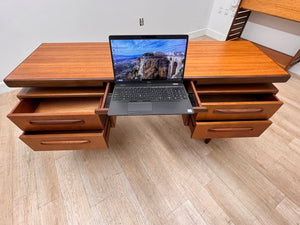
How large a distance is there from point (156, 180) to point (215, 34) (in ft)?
10.8

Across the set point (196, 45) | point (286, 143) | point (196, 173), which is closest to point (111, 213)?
point (196, 173)

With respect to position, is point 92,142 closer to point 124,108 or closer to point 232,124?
point 124,108

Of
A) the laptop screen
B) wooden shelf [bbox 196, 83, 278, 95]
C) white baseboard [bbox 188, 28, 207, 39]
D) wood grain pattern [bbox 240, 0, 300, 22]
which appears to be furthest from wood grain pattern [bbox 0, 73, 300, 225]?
white baseboard [bbox 188, 28, 207, 39]

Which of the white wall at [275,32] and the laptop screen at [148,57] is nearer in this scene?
the laptop screen at [148,57]

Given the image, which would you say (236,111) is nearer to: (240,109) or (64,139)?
(240,109)

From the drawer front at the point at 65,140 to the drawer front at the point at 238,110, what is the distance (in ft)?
2.19

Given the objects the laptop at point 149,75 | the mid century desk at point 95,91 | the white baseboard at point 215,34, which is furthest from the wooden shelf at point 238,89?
the white baseboard at point 215,34

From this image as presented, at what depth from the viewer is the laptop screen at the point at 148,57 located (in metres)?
0.71

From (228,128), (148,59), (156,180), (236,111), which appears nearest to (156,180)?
(156,180)

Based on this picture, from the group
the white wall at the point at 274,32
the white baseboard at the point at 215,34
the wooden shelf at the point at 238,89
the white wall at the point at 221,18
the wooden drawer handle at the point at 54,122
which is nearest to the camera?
the wooden drawer handle at the point at 54,122

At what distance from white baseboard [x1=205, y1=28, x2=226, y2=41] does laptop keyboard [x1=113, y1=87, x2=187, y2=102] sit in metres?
2.88

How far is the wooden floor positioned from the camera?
0.96m

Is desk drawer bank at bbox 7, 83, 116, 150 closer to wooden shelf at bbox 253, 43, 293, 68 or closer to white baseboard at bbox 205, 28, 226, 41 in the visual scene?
wooden shelf at bbox 253, 43, 293, 68

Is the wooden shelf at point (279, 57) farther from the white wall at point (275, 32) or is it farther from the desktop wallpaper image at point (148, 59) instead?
the desktop wallpaper image at point (148, 59)
